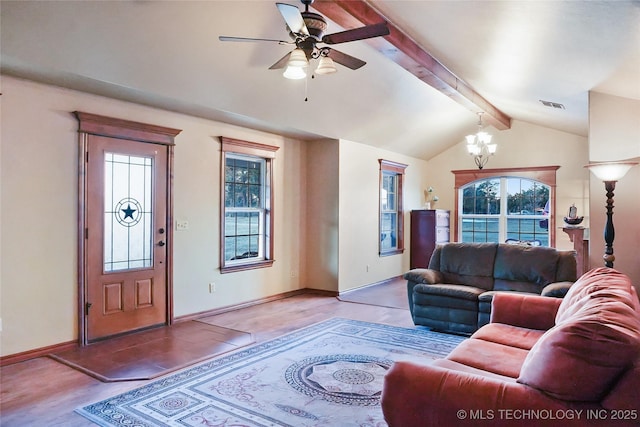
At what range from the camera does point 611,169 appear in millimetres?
3760

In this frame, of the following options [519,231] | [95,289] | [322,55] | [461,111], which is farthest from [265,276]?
[519,231]

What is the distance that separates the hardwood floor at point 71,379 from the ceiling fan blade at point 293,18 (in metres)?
2.77

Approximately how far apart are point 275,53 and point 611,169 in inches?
130

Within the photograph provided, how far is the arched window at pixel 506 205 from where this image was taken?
8094mm

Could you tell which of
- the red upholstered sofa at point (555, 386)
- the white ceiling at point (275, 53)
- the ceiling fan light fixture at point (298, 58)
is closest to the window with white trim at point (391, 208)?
the white ceiling at point (275, 53)

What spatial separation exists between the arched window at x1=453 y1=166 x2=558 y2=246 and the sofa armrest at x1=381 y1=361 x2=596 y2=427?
22.6ft

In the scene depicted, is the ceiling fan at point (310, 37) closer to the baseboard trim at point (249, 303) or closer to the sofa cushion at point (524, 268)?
the sofa cushion at point (524, 268)

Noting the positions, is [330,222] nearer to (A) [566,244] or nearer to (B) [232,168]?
(B) [232,168]

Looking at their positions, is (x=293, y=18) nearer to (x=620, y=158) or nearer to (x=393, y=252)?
(x=620, y=158)

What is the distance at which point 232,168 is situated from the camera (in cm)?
572

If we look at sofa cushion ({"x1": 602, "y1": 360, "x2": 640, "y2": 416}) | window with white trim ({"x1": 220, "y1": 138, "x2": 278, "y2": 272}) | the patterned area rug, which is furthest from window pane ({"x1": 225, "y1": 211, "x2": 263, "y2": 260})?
sofa cushion ({"x1": 602, "y1": 360, "x2": 640, "y2": 416})

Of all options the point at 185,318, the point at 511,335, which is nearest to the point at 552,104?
the point at 511,335

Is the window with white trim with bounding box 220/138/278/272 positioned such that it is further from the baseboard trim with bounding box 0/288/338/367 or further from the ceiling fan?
the ceiling fan

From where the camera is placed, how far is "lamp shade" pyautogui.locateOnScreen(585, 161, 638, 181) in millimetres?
3716
